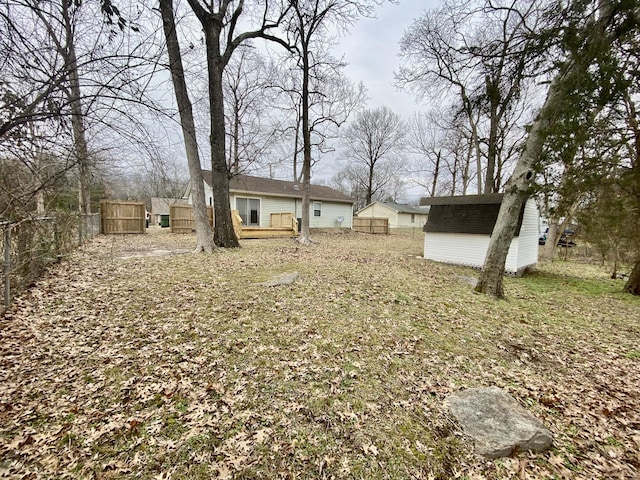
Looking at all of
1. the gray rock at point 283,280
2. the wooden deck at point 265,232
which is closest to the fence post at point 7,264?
the gray rock at point 283,280

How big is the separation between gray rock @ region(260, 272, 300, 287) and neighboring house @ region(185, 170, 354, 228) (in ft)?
25.9

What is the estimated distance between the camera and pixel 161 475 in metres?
1.83

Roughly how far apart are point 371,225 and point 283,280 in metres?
19.7

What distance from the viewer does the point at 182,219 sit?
53.2 ft

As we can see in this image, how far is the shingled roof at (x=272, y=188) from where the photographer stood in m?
16.5

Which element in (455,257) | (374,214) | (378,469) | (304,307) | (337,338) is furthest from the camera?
(374,214)

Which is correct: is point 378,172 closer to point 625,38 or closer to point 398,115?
point 398,115

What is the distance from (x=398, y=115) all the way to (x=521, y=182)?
29.1 m

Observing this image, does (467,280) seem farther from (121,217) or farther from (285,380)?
(121,217)

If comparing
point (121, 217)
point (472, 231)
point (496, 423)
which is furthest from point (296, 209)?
point (496, 423)

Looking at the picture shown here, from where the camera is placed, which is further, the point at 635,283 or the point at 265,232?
the point at 265,232

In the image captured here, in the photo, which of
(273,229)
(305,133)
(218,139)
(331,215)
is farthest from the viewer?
(331,215)

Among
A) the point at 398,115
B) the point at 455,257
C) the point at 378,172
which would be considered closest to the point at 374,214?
the point at 378,172

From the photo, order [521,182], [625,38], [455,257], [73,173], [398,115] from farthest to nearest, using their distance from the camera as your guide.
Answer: [398,115] < [455,257] < [521,182] < [625,38] < [73,173]
